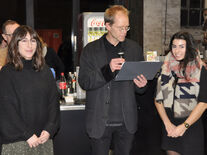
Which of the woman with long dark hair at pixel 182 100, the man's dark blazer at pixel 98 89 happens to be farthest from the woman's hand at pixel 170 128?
the man's dark blazer at pixel 98 89

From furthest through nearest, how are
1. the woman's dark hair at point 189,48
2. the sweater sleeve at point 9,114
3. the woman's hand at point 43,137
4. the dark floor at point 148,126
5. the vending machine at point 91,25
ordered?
1. the vending machine at point 91,25
2. the dark floor at point 148,126
3. the woman's dark hair at point 189,48
4. the woman's hand at point 43,137
5. the sweater sleeve at point 9,114

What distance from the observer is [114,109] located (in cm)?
204

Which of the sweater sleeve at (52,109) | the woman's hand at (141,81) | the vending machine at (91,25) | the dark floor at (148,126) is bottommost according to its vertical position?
the dark floor at (148,126)

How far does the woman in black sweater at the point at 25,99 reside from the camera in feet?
5.82

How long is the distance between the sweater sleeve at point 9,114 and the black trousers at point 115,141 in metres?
0.56

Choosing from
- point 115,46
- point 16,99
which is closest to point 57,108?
point 16,99

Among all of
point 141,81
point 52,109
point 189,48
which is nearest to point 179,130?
point 141,81

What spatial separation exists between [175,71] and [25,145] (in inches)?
47.2

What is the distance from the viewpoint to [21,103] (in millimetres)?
1784

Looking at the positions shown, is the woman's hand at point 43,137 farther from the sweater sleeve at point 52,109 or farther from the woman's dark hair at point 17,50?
the woman's dark hair at point 17,50

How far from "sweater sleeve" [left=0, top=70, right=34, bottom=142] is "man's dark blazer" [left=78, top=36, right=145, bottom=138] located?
494 millimetres

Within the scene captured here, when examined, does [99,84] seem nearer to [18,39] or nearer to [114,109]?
[114,109]

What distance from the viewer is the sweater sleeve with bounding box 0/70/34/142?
1766 millimetres

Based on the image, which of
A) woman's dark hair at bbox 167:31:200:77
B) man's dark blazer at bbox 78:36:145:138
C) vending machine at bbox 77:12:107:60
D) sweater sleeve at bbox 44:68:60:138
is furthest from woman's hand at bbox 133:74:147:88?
vending machine at bbox 77:12:107:60
